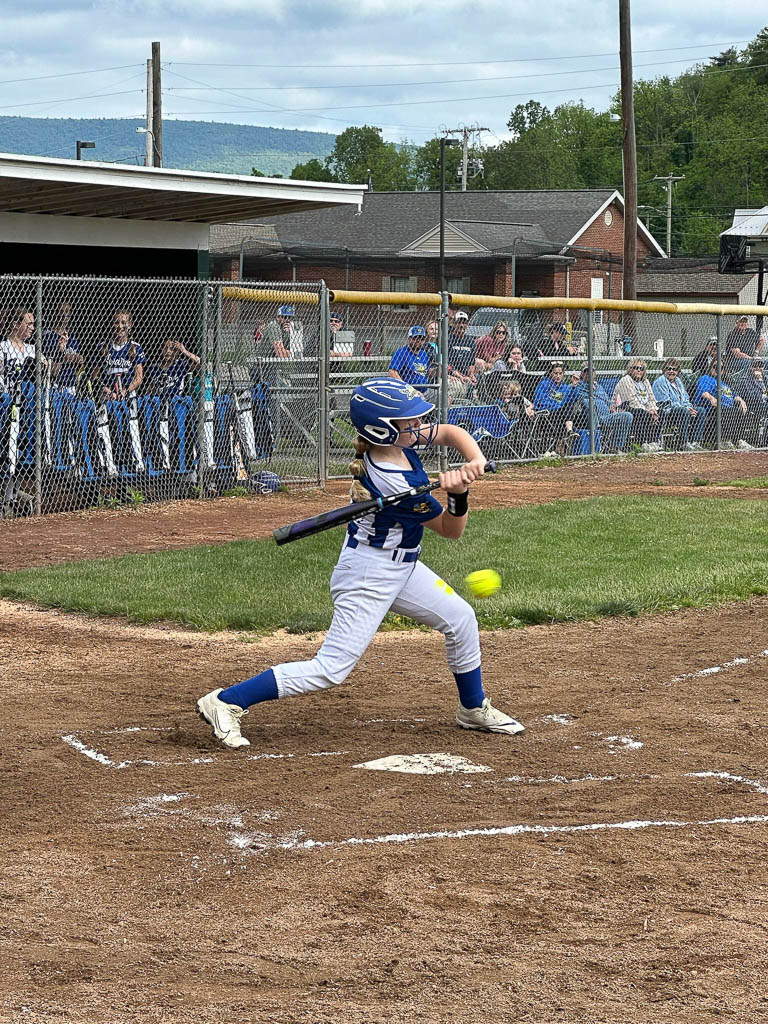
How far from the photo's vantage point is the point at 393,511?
553cm

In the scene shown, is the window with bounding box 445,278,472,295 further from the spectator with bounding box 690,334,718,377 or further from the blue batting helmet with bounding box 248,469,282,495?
the blue batting helmet with bounding box 248,469,282,495

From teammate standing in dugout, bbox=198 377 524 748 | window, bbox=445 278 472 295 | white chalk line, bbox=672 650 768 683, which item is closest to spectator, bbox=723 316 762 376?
white chalk line, bbox=672 650 768 683

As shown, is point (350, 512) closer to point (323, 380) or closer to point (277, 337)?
point (323, 380)

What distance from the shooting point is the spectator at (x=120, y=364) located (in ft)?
43.2

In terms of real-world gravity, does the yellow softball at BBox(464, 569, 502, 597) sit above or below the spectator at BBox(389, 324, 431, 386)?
below

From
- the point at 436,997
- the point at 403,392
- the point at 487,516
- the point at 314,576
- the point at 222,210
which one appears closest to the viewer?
the point at 436,997

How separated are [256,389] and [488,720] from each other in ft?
30.8

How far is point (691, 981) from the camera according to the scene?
135 inches

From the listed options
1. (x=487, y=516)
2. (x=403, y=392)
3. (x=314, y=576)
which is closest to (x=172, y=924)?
(x=403, y=392)

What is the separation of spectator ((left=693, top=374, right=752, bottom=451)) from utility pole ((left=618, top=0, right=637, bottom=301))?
785 cm

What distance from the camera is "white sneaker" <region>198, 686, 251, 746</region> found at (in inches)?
220

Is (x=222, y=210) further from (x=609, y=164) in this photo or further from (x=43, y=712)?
(x=609, y=164)

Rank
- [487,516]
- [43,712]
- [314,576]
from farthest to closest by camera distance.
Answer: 1. [487,516]
2. [314,576]
3. [43,712]

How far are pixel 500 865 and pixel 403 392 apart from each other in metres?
2.07
